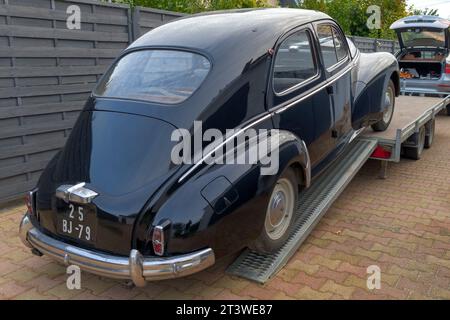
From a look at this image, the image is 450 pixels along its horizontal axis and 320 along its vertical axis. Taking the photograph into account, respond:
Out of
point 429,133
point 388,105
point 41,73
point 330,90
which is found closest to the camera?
point 330,90

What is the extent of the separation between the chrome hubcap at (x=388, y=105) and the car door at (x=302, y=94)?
5.77 ft

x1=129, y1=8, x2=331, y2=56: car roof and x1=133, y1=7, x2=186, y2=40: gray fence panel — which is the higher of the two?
x1=133, y1=7, x2=186, y2=40: gray fence panel

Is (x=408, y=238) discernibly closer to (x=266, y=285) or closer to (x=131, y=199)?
(x=266, y=285)

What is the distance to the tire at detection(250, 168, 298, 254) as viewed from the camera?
3457 millimetres

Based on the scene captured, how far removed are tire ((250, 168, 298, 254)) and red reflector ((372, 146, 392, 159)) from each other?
2107mm

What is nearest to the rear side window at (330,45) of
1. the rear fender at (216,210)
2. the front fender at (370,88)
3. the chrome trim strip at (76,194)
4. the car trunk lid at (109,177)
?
the front fender at (370,88)

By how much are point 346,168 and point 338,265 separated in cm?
147

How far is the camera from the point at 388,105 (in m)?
5.89

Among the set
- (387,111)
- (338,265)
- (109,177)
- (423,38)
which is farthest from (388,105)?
(423,38)

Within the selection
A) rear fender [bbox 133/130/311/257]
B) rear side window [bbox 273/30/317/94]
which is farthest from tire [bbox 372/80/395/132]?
rear fender [bbox 133/130/311/257]

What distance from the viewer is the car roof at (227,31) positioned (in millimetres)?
3508

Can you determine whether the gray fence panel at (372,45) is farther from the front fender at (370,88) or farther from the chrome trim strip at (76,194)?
the chrome trim strip at (76,194)

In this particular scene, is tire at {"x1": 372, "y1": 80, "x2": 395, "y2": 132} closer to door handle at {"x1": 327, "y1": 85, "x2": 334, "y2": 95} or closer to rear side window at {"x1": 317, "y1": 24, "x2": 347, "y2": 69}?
rear side window at {"x1": 317, "y1": 24, "x2": 347, "y2": 69}

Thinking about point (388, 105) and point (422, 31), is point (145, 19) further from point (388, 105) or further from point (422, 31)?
point (422, 31)
